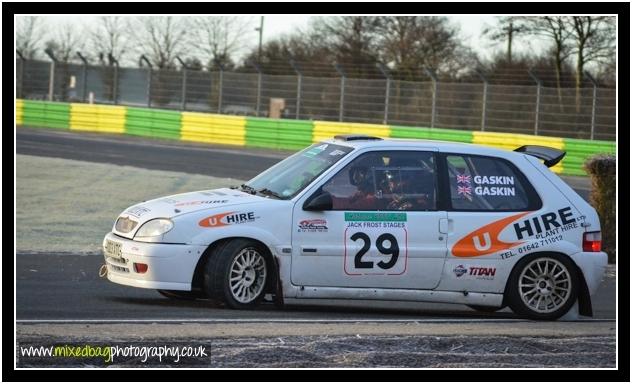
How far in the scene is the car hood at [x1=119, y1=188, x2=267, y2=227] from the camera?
330 inches

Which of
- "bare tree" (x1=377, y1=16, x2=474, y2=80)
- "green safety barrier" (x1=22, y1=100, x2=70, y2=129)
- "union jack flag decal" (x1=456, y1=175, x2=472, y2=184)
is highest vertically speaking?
"bare tree" (x1=377, y1=16, x2=474, y2=80)

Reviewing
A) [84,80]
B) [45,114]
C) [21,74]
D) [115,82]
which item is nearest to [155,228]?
[115,82]

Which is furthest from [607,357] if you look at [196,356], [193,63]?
[193,63]

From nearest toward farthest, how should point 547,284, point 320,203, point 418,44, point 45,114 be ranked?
point 320,203 → point 547,284 → point 418,44 → point 45,114

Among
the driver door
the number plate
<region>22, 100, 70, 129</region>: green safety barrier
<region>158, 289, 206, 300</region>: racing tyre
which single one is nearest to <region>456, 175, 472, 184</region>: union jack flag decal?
the driver door

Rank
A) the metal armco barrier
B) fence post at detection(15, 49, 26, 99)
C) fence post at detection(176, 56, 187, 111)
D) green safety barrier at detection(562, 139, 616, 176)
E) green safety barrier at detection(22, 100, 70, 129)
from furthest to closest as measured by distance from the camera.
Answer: fence post at detection(15, 49, 26, 99)
green safety barrier at detection(22, 100, 70, 129)
fence post at detection(176, 56, 187, 111)
the metal armco barrier
green safety barrier at detection(562, 139, 616, 176)

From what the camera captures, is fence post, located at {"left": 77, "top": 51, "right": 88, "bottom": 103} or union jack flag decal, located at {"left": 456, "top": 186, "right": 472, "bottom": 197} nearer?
union jack flag decal, located at {"left": 456, "top": 186, "right": 472, "bottom": 197}

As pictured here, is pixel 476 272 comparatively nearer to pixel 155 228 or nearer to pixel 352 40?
pixel 155 228

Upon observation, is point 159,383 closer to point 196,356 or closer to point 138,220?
point 196,356

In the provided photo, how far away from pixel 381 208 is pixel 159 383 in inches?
131

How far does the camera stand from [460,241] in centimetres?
868

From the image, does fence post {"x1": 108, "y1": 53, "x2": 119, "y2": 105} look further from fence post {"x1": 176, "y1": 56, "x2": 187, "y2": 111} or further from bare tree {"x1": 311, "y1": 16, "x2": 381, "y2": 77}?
bare tree {"x1": 311, "y1": 16, "x2": 381, "y2": 77}

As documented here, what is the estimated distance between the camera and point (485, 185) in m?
8.92

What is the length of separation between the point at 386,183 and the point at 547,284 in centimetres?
163
